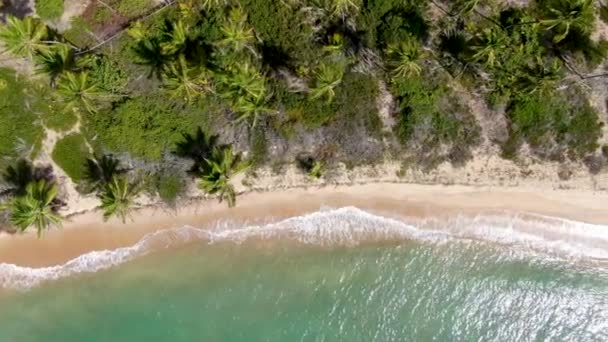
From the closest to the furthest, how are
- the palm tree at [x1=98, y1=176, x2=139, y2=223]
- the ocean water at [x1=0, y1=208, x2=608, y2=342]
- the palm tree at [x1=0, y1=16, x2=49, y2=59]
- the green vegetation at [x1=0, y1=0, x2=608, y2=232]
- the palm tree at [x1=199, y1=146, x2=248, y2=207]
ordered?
the palm tree at [x1=0, y1=16, x2=49, y2=59]
the palm tree at [x1=199, y1=146, x2=248, y2=207]
the palm tree at [x1=98, y1=176, x2=139, y2=223]
the green vegetation at [x1=0, y1=0, x2=608, y2=232]
the ocean water at [x1=0, y1=208, x2=608, y2=342]

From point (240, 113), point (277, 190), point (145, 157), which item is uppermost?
point (240, 113)

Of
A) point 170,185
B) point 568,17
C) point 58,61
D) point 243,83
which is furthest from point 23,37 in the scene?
point 568,17

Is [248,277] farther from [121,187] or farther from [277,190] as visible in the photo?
[121,187]

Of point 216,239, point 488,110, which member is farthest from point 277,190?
point 488,110

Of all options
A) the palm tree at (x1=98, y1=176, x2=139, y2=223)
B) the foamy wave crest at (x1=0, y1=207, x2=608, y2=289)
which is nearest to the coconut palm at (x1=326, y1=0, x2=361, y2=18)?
the foamy wave crest at (x1=0, y1=207, x2=608, y2=289)

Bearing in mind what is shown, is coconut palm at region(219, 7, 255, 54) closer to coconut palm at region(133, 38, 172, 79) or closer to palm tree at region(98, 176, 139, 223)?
coconut palm at region(133, 38, 172, 79)

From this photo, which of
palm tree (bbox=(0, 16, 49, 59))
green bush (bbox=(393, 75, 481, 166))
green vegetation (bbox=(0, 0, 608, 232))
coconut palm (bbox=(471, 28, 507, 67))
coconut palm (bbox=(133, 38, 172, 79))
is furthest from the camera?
coconut palm (bbox=(133, 38, 172, 79))

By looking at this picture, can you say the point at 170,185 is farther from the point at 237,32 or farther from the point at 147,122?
the point at 237,32
